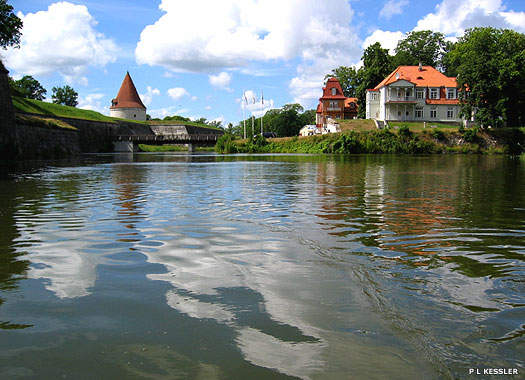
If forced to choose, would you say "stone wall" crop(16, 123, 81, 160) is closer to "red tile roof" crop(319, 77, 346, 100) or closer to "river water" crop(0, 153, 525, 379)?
"river water" crop(0, 153, 525, 379)

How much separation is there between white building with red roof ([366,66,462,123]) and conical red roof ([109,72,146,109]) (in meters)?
74.5

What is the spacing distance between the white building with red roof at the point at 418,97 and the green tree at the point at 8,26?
56.3 meters

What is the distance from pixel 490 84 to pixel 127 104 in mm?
95349

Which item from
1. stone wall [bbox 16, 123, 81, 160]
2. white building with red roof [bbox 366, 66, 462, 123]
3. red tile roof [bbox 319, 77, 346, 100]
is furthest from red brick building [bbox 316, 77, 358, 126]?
stone wall [bbox 16, 123, 81, 160]

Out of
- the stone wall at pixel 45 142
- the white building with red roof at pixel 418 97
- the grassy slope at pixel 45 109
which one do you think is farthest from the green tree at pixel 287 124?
the stone wall at pixel 45 142

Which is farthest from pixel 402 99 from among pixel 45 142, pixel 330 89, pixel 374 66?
pixel 45 142

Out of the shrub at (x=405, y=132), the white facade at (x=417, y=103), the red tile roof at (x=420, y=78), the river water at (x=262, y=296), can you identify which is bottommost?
the river water at (x=262, y=296)

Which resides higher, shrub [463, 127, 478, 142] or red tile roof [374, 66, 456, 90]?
red tile roof [374, 66, 456, 90]

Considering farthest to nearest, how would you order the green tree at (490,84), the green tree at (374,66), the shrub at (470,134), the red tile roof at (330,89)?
1. the red tile roof at (330,89)
2. the green tree at (374,66)
3. the shrub at (470,134)
4. the green tree at (490,84)

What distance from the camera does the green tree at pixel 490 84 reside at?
65375mm

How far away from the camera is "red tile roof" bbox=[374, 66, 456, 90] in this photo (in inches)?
3120

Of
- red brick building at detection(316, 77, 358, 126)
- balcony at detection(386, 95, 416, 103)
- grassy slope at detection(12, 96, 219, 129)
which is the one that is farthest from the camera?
red brick building at detection(316, 77, 358, 126)

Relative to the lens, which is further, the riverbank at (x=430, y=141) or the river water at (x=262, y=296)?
the riverbank at (x=430, y=141)

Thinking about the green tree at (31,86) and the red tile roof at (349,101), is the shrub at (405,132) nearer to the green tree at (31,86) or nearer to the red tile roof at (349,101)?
the red tile roof at (349,101)
